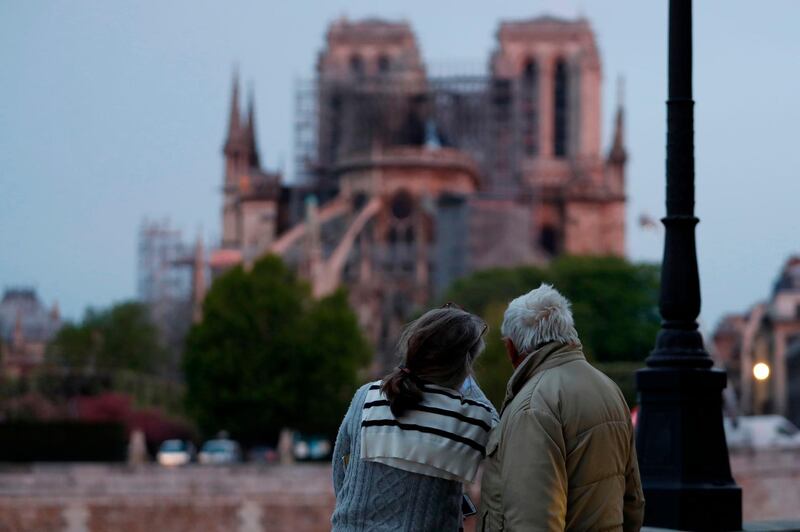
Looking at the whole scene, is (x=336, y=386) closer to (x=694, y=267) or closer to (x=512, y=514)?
(x=694, y=267)

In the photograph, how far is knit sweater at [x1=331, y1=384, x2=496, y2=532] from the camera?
7059 millimetres

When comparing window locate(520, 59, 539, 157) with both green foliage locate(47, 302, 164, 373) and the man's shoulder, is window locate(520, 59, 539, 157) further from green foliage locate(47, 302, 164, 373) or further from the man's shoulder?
the man's shoulder

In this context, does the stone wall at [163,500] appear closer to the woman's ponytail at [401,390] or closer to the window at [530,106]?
the woman's ponytail at [401,390]

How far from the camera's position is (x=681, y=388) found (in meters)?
11.0

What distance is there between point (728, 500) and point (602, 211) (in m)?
98.0

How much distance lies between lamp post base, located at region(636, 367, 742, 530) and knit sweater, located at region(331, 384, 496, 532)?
3911mm

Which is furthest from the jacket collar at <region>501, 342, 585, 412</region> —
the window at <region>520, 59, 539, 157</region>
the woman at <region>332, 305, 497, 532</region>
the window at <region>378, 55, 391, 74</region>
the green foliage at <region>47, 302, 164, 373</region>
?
the window at <region>378, 55, 391, 74</region>

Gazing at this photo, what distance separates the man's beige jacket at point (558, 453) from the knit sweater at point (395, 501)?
134 mm

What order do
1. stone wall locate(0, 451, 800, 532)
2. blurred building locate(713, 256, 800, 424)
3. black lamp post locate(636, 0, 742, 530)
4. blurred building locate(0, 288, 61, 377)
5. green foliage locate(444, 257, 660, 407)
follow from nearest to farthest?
1. black lamp post locate(636, 0, 742, 530)
2. stone wall locate(0, 451, 800, 532)
3. green foliage locate(444, 257, 660, 407)
4. blurred building locate(713, 256, 800, 424)
5. blurred building locate(0, 288, 61, 377)

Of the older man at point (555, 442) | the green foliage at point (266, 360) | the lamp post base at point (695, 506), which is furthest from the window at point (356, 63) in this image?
the older man at point (555, 442)

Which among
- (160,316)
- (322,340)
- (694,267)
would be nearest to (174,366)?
(160,316)

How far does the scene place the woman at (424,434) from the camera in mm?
7020

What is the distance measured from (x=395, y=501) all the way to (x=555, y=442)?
0.68 meters

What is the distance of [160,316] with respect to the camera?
106 metres
